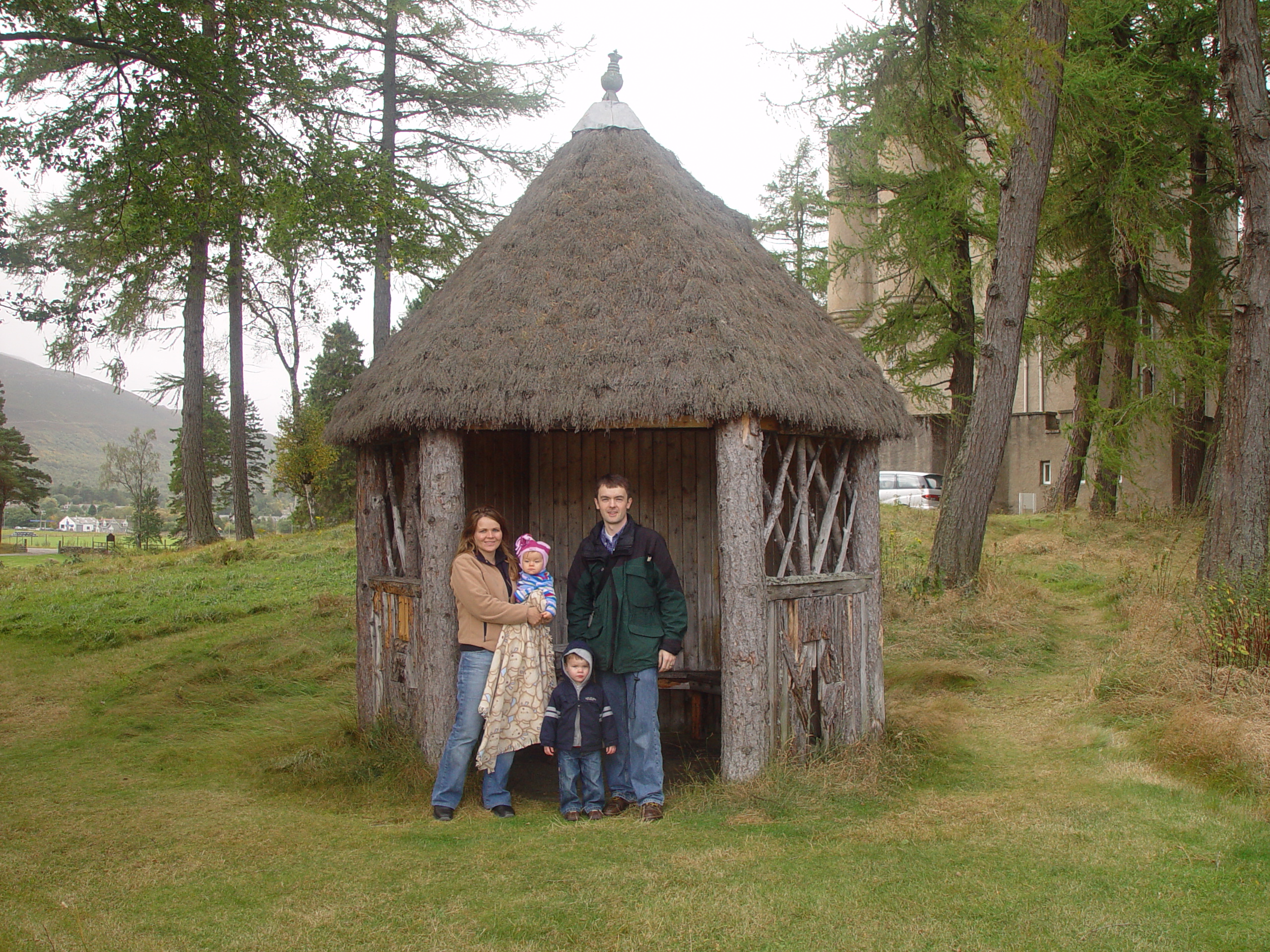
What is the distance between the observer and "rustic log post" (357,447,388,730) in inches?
291

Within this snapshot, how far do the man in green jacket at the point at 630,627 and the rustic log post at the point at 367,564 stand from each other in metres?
2.24

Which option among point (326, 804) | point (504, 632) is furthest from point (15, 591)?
point (504, 632)

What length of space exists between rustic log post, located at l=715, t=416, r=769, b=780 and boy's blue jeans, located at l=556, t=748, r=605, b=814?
858mm

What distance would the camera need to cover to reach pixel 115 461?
166ft

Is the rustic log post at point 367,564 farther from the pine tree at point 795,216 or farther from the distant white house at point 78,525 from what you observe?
the distant white house at point 78,525

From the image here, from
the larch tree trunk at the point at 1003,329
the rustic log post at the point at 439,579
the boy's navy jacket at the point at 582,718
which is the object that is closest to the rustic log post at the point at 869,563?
the boy's navy jacket at the point at 582,718

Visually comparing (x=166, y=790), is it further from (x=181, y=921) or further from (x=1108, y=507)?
(x=1108, y=507)

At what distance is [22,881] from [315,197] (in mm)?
6871

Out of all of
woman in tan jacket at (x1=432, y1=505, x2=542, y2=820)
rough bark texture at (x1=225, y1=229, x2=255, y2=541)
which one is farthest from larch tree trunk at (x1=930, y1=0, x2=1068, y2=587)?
rough bark texture at (x1=225, y1=229, x2=255, y2=541)

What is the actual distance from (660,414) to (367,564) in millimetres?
3008

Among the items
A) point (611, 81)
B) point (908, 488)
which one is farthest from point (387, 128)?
point (908, 488)

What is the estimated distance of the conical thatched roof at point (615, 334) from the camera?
6145mm

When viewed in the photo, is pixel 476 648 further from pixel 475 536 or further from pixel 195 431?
pixel 195 431

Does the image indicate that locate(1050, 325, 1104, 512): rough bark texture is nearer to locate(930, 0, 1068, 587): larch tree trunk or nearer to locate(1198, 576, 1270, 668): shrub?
locate(930, 0, 1068, 587): larch tree trunk
